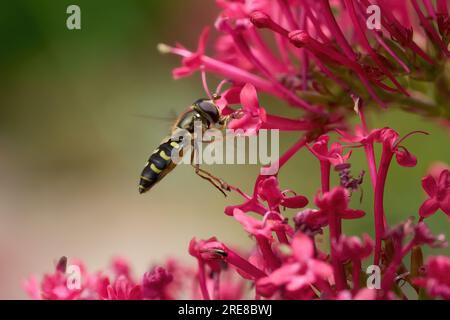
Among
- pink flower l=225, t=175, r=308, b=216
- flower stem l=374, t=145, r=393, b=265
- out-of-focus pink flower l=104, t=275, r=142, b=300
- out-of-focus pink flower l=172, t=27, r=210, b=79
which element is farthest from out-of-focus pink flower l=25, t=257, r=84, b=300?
flower stem l=374, t=145, r=393, b=265

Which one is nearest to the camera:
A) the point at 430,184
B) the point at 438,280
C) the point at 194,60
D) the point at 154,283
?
the point at 438,280

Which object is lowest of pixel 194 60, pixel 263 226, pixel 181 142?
pixel 263 226

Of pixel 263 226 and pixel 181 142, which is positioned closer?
pixel 263 226

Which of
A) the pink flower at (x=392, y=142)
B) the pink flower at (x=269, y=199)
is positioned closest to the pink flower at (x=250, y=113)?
the pink flower at (x=269, y=199)

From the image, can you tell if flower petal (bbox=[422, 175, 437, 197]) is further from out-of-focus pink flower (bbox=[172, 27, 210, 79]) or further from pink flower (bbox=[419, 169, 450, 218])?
out-of-focus pink flower (bbox=[172, 27, 210, 79])

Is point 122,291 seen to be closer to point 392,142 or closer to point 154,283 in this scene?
point 154,283

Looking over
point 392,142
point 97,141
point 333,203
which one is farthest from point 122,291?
point 97,141
